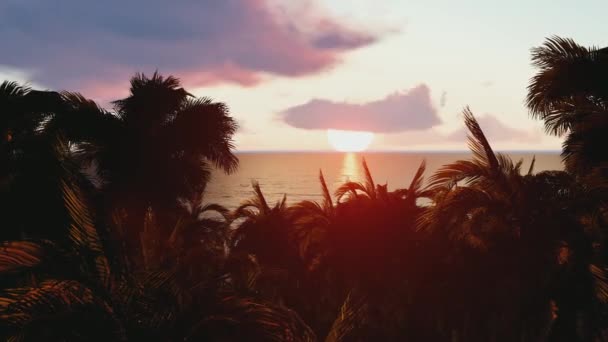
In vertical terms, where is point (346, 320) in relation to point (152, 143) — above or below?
below

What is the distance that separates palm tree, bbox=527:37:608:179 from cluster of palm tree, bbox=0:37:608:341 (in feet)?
0.13

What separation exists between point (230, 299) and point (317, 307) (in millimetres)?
13508

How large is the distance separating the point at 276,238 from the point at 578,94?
14636 millimetres

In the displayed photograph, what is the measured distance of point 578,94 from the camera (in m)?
9.73

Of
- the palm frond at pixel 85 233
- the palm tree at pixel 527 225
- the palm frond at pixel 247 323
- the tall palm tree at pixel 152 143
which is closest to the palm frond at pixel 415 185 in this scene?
the palm tree at pixel 527 225

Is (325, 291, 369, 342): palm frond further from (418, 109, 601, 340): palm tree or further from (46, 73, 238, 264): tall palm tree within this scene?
(46, 73, 238, 264): tall palm tree

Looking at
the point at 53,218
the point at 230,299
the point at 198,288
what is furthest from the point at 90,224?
the point at 53,218

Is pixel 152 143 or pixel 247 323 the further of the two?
pixel 152 143

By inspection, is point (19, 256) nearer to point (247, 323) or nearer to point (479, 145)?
point (247, 323)

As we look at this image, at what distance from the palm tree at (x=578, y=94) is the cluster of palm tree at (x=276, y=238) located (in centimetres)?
4

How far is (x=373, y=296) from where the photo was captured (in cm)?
1705

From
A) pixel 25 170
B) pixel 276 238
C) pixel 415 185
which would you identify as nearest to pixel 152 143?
pixel 25 170

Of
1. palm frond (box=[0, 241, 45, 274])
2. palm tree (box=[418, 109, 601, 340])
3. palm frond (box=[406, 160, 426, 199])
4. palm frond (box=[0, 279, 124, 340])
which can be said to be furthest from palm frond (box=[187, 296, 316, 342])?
palm frond (box=[406, 160, 426, 199])

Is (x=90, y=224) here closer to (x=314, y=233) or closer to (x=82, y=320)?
(x=82, y=320)
